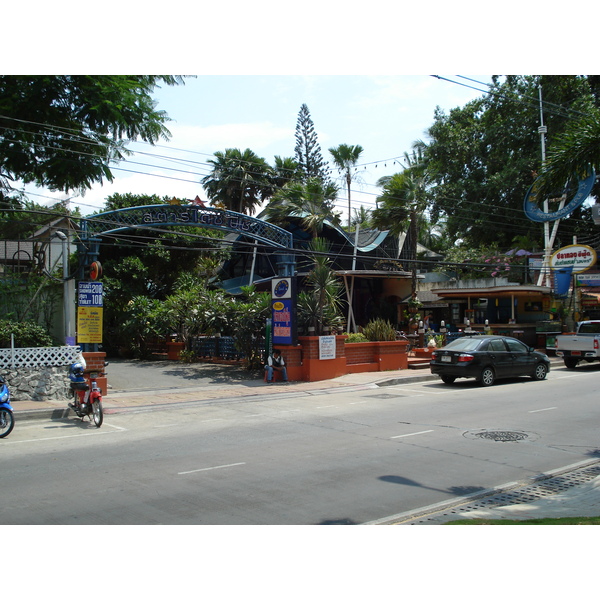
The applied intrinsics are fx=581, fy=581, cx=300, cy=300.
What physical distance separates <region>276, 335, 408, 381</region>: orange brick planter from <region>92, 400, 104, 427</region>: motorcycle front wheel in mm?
7901

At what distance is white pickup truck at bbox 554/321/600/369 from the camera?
2238 cm

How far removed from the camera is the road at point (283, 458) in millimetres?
6457

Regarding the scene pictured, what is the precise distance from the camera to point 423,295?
37906mm

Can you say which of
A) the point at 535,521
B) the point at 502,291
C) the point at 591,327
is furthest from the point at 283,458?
the point at 502,291

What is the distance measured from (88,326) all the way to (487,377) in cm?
1193

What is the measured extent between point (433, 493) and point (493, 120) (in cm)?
3995

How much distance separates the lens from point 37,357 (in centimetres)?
1455

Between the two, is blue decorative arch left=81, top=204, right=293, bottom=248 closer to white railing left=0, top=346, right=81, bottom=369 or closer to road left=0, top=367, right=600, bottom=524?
white railing left=0, top=346, right=81, bottom=369

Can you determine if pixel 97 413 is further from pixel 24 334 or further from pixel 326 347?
pixel 326 347

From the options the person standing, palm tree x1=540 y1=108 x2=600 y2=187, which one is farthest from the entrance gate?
palm tree x1=540 y1=108 x2=600 y2=187

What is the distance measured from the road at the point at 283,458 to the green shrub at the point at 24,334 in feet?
12.3

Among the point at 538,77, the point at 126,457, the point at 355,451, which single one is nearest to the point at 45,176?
the point at 126,457

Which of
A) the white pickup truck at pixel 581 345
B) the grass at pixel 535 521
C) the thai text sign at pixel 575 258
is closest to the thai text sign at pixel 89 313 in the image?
the grass at pixel 535 521

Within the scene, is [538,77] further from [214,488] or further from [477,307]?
[214,488]
